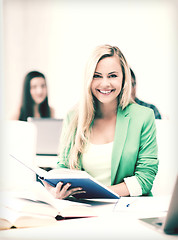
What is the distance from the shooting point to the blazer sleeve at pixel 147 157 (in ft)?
5.83

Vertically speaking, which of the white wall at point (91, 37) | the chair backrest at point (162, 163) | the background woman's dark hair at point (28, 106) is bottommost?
the chair backrest at point (162, 163)

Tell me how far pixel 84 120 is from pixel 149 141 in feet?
1.50

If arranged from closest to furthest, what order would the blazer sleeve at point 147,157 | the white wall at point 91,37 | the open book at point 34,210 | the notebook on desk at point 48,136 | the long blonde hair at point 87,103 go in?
1. the open book at point 34,210
2. the blazer sleeve at point 147,157
3. the long blonde hair at point 87,103
4. the notebook on desk at point 48,136
5. the white wall at point 91,37

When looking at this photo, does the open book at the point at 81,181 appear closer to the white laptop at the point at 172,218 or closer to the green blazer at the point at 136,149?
the white laptop at the point at 172,218

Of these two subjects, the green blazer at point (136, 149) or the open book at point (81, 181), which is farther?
the green blazer at point (136, 149)

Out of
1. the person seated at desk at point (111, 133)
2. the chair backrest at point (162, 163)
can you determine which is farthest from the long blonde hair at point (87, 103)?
the chair backrest at point (162, 163)

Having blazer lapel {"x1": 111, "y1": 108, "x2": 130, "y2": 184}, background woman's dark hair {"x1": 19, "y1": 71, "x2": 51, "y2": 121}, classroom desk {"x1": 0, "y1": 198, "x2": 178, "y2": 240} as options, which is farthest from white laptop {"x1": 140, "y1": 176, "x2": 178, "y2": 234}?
background woman's dark hair {"x1": 19, "y1": 71, "x2": 51, "y2": 121}

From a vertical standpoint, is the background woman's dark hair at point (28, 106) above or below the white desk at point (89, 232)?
above

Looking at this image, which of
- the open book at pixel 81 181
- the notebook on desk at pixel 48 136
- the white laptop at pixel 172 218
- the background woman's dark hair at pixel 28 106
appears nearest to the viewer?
the white laptop at pixel 172 218

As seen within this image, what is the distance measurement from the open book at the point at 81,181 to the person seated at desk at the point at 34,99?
1719 millimetres

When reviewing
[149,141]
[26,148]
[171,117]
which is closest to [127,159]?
[149,141]

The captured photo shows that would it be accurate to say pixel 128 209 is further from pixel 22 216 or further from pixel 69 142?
pixel 69 142

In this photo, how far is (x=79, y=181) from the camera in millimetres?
1152

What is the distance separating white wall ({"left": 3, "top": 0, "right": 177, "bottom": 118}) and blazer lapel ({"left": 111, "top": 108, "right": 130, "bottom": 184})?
78cm
